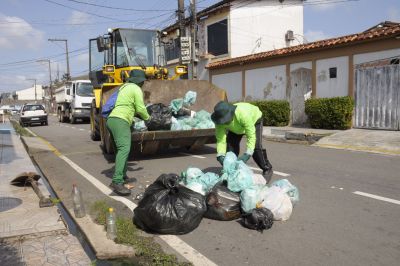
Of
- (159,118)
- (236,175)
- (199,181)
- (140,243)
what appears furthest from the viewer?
(159,118)

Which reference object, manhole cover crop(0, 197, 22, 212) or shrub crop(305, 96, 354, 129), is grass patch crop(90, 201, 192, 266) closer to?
manhole cover crop(0, 197, 22, 212)

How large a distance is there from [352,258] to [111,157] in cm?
671

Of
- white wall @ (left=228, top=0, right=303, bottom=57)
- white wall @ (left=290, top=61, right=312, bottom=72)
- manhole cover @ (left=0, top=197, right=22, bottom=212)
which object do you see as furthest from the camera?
white wall @ (left=228, top=0, right=303, bottom=57)

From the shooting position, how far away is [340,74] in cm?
1438

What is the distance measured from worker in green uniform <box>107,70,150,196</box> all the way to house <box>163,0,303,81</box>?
1701cm

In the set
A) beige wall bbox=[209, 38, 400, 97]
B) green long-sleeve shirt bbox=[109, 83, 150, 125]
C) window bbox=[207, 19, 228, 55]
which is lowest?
green long-sleeve shirt bbox=[109, 83, 150, 125]

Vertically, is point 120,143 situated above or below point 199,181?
above

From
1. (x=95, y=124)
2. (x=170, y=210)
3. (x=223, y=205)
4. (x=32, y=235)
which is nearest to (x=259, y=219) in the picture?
(x=223, y=205)

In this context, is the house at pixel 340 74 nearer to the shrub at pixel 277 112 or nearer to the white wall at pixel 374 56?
the white wall at pixel 374 56

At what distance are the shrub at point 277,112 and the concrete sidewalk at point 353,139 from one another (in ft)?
8.46

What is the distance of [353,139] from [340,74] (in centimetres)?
401

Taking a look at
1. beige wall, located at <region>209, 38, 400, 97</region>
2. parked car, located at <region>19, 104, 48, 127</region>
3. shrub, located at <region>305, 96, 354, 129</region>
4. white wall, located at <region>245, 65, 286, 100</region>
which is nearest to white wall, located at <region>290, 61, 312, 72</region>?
beige wall, located at <region>209, 38, 400, 97</region>

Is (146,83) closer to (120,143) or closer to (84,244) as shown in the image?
(120,143)

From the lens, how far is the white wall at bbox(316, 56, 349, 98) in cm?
1418
